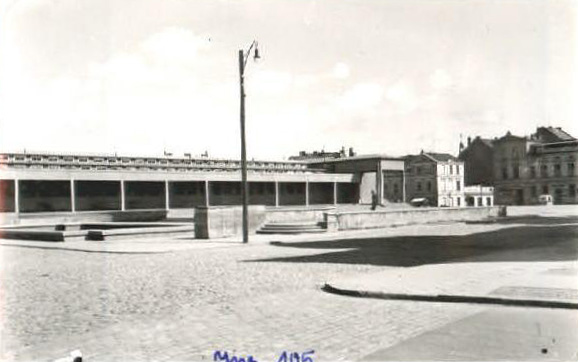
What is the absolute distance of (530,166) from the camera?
86375 mm

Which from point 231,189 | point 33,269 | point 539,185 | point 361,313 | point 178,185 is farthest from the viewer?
point 539,185

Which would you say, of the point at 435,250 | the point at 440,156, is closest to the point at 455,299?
the point at 435,250

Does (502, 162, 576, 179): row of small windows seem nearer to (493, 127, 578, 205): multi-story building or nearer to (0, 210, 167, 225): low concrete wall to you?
(493, 127, 578, 205): multi-story building

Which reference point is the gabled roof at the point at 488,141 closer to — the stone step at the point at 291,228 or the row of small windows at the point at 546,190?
the row of small windows at the point at 546,190

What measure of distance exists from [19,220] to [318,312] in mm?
33214

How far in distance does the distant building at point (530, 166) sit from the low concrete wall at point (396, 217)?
159ft

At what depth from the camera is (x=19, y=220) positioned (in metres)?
36.9

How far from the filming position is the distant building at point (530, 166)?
8250 cm

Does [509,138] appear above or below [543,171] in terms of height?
above

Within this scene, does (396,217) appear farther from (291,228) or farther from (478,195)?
(478,195)

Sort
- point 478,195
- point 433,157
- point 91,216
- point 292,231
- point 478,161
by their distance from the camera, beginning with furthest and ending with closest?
point 478,161
point 433,157
point 478,195
point 91,216
point 292,231

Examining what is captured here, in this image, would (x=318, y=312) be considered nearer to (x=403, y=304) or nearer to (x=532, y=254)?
(x=403, y=304)

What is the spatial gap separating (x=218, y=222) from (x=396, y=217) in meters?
10.8

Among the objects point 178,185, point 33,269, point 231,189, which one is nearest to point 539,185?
point 231,189
